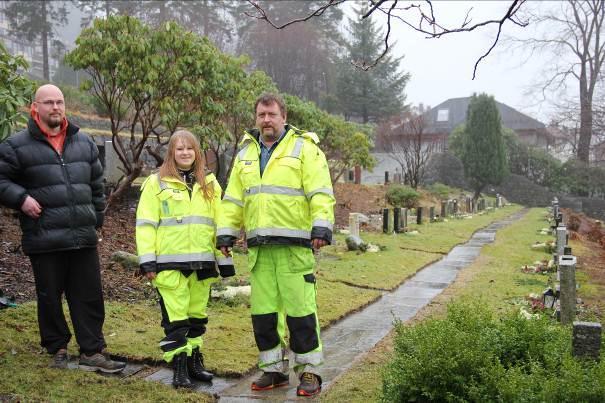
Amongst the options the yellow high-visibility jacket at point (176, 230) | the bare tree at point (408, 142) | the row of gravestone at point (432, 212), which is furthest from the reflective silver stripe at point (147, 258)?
the bare tree at point (408, 142)

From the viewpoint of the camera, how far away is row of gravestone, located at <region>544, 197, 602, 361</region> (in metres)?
3.41

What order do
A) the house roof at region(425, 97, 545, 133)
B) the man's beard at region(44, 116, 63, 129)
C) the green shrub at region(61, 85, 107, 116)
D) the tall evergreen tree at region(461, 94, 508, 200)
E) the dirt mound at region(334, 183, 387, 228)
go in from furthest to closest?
the house roof at region(425, 97, 545, 133)
the tall evergreen tree at region(461, 94, 508, 200)
the green shrub at region(61, 85, 107, 116)
the dirt mound at region(334, 183, 387, 228)
the man's beard at region(44, 116, 63, 129)

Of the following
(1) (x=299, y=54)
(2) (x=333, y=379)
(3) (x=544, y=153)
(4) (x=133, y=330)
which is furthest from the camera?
(1) (x=299, y=54)

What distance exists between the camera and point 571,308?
5.63 metres

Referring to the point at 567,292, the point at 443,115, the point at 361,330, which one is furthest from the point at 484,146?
the point at 361,330

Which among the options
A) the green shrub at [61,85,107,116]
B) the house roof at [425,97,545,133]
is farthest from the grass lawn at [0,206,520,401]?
the house roof at [425,97,545,133]

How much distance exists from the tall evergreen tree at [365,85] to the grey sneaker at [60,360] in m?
41.4

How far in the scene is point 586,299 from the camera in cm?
773

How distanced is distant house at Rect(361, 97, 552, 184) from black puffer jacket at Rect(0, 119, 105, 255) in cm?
3576

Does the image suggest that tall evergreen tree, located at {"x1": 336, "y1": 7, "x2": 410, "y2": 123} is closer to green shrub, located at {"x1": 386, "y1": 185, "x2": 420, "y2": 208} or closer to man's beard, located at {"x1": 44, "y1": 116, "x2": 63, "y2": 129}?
green shrub, located at {"x1": 386, "y1": 185, "x2": 420, "y2": 208}

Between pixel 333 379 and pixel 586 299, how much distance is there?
16.0 feet

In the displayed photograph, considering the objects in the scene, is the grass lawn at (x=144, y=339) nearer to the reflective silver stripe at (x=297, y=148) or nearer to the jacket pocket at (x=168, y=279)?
the jacket pocket at (x=168, y=279)

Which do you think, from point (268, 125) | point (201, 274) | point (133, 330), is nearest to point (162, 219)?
point (201, 274)

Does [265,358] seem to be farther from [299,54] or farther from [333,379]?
[299,54]
